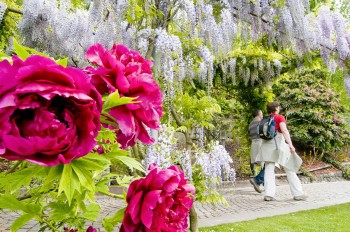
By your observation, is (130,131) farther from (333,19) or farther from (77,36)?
(333,19)

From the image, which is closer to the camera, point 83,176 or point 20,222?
point 83,176

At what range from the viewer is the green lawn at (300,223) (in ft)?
16.6

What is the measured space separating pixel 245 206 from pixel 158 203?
6396 millimetres

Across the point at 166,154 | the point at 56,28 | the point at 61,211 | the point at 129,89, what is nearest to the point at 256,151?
the point at 166,154

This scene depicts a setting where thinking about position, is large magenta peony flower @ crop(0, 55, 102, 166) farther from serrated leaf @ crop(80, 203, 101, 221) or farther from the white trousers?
the white trousers

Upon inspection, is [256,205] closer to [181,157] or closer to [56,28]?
[181,157]

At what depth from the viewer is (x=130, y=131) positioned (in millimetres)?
687

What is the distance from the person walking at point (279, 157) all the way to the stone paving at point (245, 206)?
26 centimetres

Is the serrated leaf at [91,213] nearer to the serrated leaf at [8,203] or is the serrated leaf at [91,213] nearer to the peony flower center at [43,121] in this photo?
the serrated leaf at [8,203]

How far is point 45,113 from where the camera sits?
0.58m

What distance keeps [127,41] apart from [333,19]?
3.75m

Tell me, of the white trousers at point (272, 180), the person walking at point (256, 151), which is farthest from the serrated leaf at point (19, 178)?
the person walking at point (256, 151)

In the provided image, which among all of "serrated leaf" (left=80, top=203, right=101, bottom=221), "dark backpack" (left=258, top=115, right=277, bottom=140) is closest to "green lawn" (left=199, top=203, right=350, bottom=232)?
"dark backpack" (left=258, top=115, right=277, bottom=140)

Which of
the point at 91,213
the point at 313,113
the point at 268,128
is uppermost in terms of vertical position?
the point at 313,113
